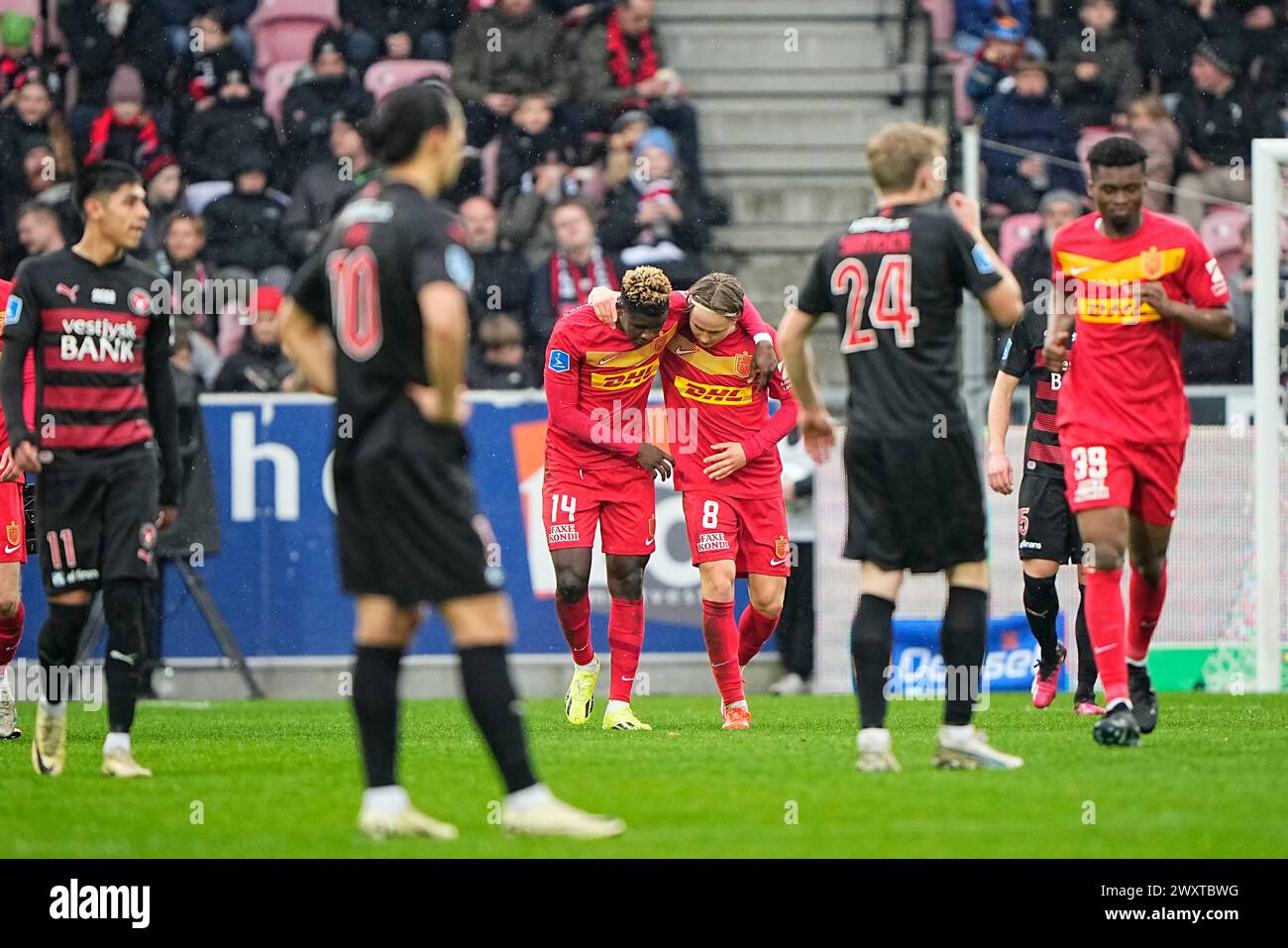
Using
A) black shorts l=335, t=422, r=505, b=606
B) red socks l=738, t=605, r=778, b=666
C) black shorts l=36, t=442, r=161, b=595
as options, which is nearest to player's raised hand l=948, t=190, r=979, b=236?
black shorts l=335, t=422, r=505, b=606

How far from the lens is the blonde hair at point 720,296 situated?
10.2m

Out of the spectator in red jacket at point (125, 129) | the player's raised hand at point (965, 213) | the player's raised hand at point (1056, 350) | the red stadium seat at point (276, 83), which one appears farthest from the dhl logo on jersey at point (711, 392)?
the red stadium seat at point (276, 83)

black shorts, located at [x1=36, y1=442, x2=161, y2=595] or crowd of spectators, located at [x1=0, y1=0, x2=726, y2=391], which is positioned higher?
crowd of spectators, located at [x1=0, y1=0, x2=726, y2=391]

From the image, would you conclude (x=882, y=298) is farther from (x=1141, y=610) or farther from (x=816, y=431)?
(x=1141, y=610)

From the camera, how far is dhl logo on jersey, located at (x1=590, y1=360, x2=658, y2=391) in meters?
10.7

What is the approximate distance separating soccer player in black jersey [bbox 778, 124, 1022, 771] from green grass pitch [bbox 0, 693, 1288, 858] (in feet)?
1.33

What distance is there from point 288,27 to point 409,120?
44.0 feet

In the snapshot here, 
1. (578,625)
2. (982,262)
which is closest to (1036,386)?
(578,625)

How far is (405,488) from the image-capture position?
593cm

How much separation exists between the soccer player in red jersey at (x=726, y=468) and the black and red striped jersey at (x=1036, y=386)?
1210mm

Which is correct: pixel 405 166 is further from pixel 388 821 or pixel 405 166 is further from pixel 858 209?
pixel 858 209

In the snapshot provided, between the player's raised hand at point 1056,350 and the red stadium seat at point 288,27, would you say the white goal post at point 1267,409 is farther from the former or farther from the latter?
the red stadium seat at point 288,27

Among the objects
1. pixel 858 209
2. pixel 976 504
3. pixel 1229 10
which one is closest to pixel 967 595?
pixel 976 504

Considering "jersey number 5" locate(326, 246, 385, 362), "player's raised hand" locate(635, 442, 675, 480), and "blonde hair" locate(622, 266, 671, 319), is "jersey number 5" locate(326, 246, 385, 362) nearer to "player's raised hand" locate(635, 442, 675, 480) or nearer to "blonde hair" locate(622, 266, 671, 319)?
"blonde hair" locate(622, 266, 671, 319)
